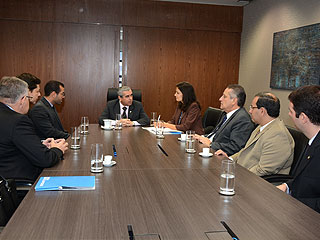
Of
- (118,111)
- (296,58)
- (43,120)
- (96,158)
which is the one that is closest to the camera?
(96,158)

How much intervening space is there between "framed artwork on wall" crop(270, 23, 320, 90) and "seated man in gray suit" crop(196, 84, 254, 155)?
164 centimetres

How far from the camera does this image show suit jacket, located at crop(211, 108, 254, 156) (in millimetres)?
3236

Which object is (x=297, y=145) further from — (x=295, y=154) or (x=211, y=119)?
(x=211, y=119)

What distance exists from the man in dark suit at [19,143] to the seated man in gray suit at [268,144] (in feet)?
4.46

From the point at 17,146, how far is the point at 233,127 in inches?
79.7

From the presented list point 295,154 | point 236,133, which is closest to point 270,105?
point 295,154

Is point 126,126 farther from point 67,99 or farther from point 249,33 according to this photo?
point 249,33

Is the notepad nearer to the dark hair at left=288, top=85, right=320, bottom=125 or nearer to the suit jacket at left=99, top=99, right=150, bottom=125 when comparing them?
the dark hair at left=288, top=85, right=320, bottom=125

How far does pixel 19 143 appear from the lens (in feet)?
7.48

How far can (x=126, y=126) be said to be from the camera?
14.0 ft

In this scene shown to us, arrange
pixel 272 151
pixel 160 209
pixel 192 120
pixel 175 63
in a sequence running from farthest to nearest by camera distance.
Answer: pixel 175 63 → pixel 192 120 → pixel 272 151 → pixel 160 209

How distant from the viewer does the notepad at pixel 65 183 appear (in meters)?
1.74

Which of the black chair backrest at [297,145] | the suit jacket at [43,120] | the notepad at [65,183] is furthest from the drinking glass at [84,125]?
the black chair backrest at [297,145]

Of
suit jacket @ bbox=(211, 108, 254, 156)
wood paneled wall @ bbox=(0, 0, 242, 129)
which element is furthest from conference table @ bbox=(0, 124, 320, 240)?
wood paneled wall @ bbox=(0, 0, 242, 129)
